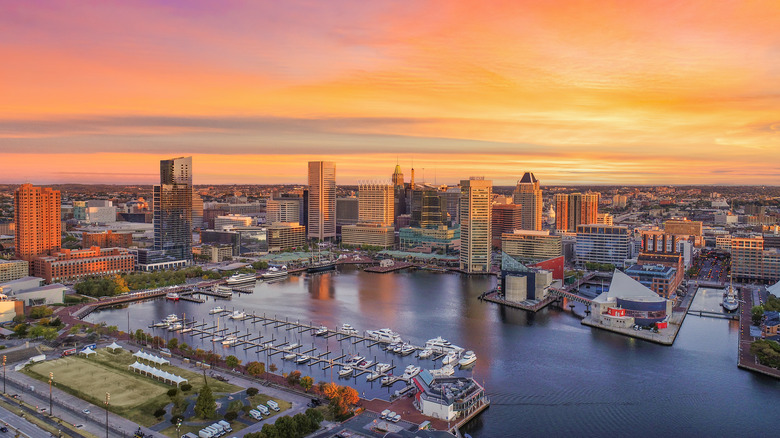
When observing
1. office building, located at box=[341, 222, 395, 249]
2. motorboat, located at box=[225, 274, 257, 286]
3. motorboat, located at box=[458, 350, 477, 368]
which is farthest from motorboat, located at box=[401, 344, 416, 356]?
office building, located at box=[341, 222, 395, 249]

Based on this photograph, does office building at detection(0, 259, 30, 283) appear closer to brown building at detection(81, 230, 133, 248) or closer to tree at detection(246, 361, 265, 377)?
brown building at detection(81, 230, 133, 248)

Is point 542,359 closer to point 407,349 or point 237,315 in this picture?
point 407,349

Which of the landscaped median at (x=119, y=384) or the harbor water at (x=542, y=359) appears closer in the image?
the landscaped median at (x=119, y=384)

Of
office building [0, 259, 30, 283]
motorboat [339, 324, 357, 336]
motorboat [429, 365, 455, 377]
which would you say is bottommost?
motorboat [429, 365, 455, 377]

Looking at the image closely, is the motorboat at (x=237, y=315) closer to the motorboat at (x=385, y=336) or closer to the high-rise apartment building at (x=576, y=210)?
the motorboat at (x=385, y=336)

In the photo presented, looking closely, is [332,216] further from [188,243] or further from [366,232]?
[188,243]

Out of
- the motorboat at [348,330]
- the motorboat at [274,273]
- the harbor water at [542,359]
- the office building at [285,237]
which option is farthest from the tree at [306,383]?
the office building at [285,237]
